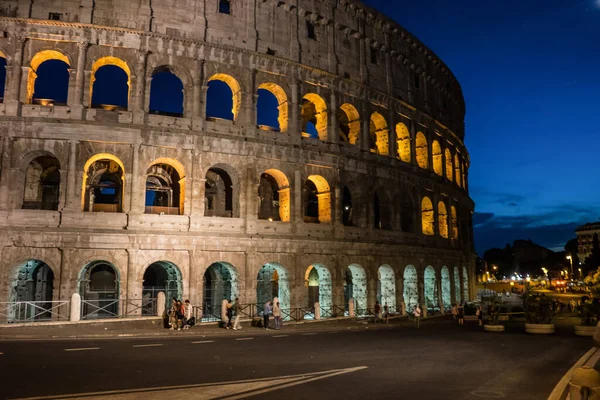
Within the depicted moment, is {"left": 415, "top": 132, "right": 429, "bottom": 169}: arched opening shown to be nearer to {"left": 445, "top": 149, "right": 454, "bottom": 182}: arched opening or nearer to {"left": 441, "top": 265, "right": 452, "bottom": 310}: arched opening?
{"left": 445, "top": 149, "right": 454, "bottom": 182}: arched opening

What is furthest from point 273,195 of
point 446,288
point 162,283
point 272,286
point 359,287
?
point 446,288

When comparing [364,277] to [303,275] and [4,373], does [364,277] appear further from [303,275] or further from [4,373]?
[4,373]

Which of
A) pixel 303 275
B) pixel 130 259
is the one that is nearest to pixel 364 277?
pixel 303 275

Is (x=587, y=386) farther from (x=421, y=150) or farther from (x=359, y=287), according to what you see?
(x=421, y=150)

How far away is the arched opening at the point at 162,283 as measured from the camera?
25609 millimetres

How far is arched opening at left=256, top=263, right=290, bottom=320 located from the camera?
2809 cm

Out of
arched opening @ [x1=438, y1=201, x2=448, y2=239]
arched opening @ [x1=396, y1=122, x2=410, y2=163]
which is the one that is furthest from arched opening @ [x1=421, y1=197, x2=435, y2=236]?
arched opening @ [x1=396, y1=122, x2=410, y2=163]

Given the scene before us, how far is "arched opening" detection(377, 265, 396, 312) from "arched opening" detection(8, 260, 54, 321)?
2047 cm

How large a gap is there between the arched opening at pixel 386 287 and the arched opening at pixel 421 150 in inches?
388

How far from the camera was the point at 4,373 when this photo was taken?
1042 cm

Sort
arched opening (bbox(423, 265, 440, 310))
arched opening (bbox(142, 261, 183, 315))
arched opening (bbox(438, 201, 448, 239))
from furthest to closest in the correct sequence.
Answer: arched opening (bbox(438, 201, 448, 239)) → arched opening (bbox(423, 265, 440, 310)) → arched opening (bbox(142, 261, 183, 315))

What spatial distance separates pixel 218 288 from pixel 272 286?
3.87 m

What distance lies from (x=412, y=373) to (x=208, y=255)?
1628cm

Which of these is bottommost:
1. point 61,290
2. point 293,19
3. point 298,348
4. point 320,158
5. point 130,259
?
point 298,348
